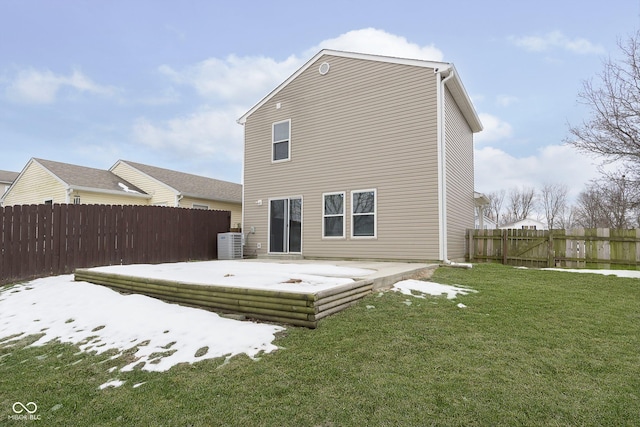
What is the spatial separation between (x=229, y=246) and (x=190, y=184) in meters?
7.93

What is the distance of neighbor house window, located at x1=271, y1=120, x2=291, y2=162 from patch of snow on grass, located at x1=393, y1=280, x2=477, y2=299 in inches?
258

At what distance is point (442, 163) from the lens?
8508 millimetres

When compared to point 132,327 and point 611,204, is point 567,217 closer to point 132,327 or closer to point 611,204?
point 611,204

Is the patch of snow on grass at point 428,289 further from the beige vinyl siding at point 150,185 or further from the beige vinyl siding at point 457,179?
the beige vinyl siding at point 150,185

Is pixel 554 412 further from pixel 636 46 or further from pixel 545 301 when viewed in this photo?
pixel 636 46

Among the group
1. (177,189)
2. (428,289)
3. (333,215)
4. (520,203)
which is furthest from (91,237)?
(520,203)

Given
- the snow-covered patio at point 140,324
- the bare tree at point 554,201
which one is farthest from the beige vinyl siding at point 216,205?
the bare tree at point 554,201

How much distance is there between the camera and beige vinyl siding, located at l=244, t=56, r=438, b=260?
8.75 meters

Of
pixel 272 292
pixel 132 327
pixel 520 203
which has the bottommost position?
pixel 132 327

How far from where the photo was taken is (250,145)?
11.9 meters

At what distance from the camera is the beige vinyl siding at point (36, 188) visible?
15.0 m

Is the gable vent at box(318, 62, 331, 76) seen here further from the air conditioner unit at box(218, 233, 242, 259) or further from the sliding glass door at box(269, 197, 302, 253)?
the air conditioner unit at box(218, 233, 242, 259)

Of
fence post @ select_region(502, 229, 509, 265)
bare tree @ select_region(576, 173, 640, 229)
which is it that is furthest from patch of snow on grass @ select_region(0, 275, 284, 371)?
bare tree @ select_region(576, 173, 640, 229)

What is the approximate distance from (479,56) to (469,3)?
1.82m
